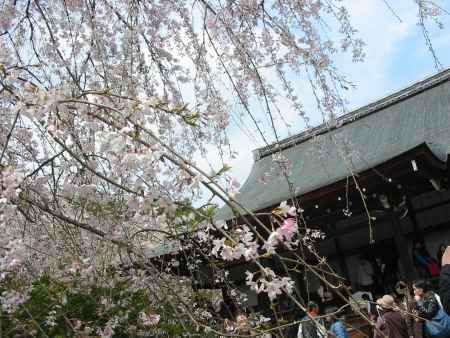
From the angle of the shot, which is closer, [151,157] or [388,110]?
[151,157]

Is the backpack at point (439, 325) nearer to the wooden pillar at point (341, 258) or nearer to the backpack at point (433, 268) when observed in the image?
the backpack at point (433, 268)

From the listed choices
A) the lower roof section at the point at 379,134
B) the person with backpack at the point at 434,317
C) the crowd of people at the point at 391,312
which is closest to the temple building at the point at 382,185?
the lower roof section at the point at 379,134

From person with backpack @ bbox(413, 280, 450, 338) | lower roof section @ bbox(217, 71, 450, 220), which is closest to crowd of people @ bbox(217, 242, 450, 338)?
person with backpack @ bbox(413, 280, 450, 338)

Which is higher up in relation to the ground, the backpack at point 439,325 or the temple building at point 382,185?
the temple building at point 382,185

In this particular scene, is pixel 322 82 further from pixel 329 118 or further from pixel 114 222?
pixel 114 222

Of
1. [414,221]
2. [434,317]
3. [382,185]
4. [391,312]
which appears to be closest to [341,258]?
[414,221]

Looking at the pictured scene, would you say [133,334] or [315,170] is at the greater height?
[315,170]

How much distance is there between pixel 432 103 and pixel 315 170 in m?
2.06

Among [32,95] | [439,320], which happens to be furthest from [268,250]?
[439,320]

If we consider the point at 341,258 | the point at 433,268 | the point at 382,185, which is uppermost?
the point at 382,185

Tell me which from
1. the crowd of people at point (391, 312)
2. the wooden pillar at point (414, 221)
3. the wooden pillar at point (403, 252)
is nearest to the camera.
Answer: the crowd of people at point (391, 312)

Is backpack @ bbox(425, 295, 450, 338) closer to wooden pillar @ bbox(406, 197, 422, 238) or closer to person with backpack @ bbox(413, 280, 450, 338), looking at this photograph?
person with backpack @ bbox(413, 280, 450, 338)

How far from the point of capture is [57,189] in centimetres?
209

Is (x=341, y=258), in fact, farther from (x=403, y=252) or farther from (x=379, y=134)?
(x=379, y=134)
